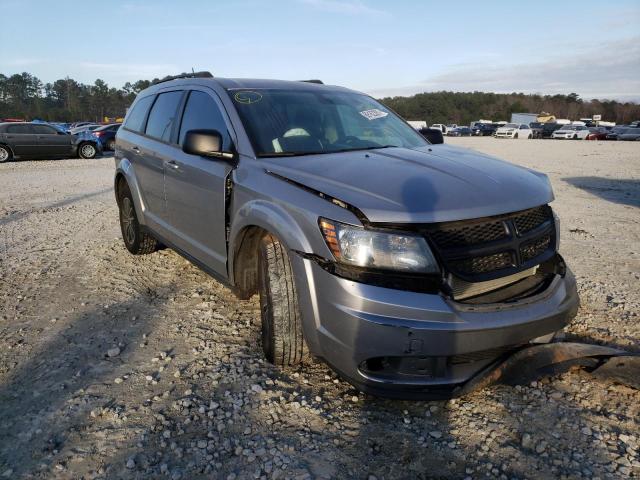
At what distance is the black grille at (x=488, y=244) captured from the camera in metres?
2.33

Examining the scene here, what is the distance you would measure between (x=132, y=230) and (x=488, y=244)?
14.0 feet

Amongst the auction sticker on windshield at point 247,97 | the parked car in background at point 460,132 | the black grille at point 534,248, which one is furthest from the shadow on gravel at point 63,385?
the parked car in background at point 460,132

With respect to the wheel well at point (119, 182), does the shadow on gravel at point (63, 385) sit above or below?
below

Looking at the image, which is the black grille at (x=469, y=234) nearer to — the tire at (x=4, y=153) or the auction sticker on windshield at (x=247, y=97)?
the auction sticker on windshield at (x=247, y=97)

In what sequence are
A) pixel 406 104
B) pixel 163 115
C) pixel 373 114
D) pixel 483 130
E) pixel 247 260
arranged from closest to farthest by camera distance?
pixel 247 260 < pixel 373 114 < pixel 163 115 < pixel 483 130 < pixel 406 104

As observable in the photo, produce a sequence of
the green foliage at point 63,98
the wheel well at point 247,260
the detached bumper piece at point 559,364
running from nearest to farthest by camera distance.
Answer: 1. the detached bumper piece at point 559,364
2. the wheel well at point 247,260
3. the green foliage at point 63,98

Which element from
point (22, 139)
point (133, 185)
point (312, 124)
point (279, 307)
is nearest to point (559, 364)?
point (279, 307)

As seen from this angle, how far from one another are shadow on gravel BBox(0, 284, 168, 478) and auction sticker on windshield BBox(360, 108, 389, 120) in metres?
2.38

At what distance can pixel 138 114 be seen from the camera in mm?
5277

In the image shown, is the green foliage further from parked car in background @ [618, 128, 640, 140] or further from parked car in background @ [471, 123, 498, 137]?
parked car in background @ [618, 128, 640, 140]

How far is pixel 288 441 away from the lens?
7.84ft

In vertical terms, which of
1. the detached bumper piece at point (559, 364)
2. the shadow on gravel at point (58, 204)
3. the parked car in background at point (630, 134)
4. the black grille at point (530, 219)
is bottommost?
the shadow on gravel at point (58, 204)

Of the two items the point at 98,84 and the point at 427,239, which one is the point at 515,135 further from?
the point at 98,84

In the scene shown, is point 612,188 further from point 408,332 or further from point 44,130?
point 44,130
